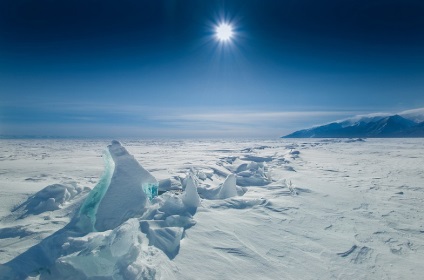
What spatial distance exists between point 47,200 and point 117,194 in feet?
5.41

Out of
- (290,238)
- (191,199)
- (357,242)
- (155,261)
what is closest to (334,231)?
(357,242)

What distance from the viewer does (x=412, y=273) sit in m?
3.33

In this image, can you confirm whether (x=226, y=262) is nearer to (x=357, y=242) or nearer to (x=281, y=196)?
(x=357, y=242)

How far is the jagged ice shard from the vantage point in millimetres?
4437

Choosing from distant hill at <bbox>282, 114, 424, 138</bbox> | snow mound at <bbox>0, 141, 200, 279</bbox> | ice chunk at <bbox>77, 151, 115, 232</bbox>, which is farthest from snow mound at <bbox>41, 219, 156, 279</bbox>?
distant hill at <bbox>282, 114, 424, 138</bbox>

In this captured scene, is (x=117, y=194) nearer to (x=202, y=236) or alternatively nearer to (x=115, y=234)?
(x=115, y=234)

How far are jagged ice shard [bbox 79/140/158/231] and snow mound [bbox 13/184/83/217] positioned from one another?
0.94m

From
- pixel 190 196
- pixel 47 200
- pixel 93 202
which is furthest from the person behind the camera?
pixel 190 196

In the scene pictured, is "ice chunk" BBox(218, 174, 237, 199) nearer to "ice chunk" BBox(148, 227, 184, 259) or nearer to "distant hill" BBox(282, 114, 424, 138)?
"ice chunk" BBox(148, 227, 184, 259)

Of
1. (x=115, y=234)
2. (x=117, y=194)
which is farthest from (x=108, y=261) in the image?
(x=117, y=194)

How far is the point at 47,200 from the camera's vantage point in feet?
16.8

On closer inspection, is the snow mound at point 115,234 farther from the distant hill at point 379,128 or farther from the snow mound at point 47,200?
the distant hill at point 379,128

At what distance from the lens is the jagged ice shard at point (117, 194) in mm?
4437

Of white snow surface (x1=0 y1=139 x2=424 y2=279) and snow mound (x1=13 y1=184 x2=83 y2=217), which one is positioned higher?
snow mound (x1=13 y1=184 x2=83 y2=217)
